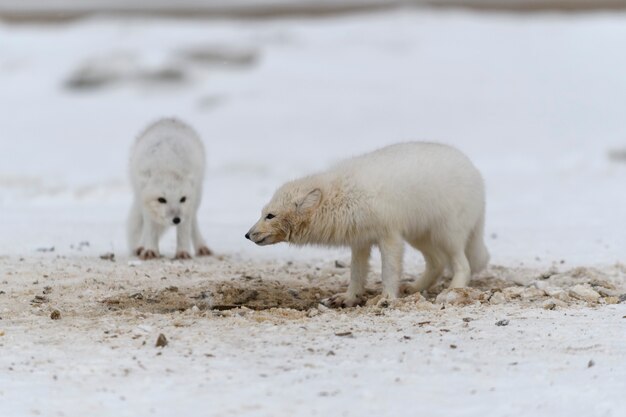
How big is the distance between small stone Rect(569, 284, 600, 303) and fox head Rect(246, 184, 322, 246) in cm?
187

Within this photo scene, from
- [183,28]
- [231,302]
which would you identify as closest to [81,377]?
[231,302]

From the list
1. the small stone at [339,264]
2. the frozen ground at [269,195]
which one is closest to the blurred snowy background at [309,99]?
the frozen ground at [269,195]

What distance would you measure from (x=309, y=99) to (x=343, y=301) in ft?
56.5

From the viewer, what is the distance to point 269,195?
50.3 ft

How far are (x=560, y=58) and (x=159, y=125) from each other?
17.8 meters

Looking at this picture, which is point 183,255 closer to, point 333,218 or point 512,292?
point 333,218

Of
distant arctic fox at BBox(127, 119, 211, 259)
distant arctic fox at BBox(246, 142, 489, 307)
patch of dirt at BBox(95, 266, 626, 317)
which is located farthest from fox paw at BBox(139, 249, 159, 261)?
distant arctic fox at BBox(246, 142, 489, 307)

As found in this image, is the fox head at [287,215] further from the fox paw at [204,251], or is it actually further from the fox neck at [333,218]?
the fox paw at [204,251]

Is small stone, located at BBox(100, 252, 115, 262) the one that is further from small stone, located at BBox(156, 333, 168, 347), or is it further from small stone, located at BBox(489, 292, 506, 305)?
small stone, located at BBox(489, 292, 506, 305)

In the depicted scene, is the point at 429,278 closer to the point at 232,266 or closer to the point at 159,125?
the point at 232,266

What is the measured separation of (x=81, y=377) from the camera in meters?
4.97

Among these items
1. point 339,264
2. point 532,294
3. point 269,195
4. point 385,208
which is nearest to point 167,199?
point 339,264

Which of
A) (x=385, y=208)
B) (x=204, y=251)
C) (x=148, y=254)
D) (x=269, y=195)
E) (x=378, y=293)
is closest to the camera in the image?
(x=385, y=208)

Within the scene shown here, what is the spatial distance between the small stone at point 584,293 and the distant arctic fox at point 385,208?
97cm
